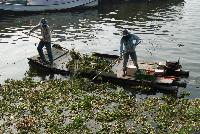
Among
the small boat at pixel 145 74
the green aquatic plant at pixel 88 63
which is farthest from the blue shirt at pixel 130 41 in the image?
the green aquatic plant at pixel 88 63

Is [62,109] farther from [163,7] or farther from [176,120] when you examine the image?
[163,7]

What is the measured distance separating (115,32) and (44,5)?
15.1 meters

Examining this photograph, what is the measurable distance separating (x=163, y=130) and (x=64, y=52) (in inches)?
496

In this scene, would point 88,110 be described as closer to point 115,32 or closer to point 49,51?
point 49,51

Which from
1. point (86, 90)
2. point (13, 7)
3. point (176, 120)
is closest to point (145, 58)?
point (86, 90)

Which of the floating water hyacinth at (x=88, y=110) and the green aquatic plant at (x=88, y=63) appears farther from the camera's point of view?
the green aquatic plant at (x=88, y=63)

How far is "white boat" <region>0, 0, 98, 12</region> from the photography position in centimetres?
4644

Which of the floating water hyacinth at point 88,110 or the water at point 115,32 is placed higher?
the water at point 115,32

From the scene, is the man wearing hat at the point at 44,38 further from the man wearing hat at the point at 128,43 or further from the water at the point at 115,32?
the man wearing hat at the point at 128,43

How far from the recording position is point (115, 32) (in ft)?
121

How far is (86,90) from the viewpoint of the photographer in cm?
2064

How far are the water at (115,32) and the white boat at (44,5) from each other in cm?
93

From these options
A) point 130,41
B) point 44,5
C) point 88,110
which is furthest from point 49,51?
point 44,5

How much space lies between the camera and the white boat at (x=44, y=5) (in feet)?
152
